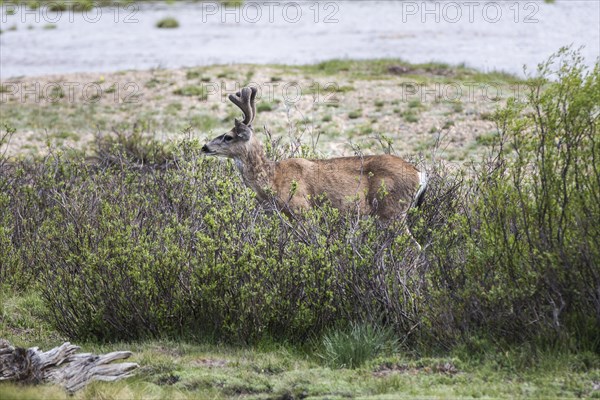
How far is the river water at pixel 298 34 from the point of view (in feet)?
95.1

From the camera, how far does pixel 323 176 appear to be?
1289 centimetres

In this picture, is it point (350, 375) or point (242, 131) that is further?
point (242, 131)

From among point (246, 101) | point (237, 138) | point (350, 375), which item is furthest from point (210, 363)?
point (246, 101)

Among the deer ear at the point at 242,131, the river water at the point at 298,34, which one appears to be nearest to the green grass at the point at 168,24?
the river water at the point at 298,34

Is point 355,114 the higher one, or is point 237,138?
point 237,138

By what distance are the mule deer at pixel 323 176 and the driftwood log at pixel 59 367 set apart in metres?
3.87

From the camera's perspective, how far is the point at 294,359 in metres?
9.77

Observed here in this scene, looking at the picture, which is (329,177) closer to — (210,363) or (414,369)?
(210,363)

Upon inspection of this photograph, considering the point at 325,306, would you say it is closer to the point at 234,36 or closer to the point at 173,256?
the point at 173,256

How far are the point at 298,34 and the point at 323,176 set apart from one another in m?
23.2

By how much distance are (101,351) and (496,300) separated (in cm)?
371

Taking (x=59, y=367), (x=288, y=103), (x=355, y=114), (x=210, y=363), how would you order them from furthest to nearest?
1. (x=288, y=103)
2. (x=355, y=114)
3. (x=210, y=363)
4. (x=59, y=367)

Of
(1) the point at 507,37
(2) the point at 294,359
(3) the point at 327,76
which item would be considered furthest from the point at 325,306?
(1) the point at 507,37

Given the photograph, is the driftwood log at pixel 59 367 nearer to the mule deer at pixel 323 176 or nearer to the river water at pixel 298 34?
the mule deer at pixel 323 176
